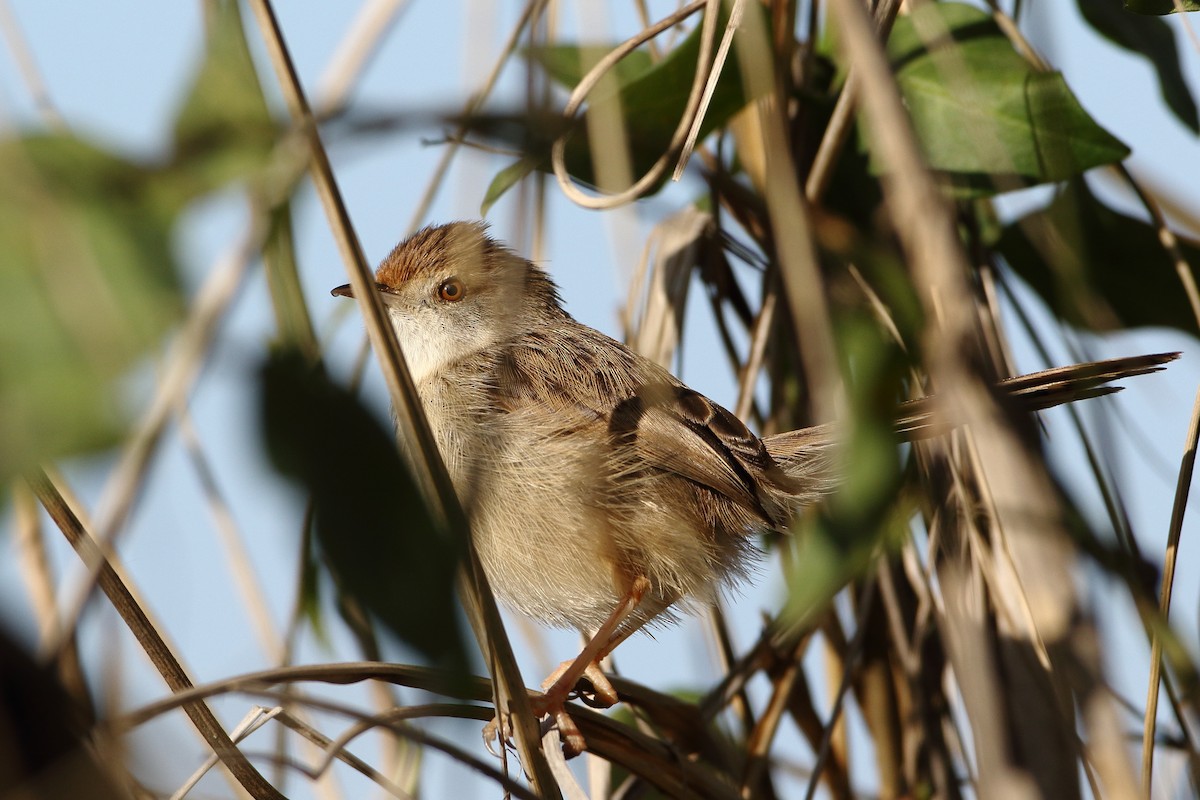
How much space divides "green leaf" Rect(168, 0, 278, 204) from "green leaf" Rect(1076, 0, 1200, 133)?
273cm

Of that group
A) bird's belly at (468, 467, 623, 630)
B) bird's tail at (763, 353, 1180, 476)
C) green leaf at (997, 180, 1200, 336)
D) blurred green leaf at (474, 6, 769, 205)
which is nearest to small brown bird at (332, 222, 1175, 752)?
bird's belly at (468, 467, 623, 630)

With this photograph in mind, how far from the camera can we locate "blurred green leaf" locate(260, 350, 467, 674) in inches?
37.1

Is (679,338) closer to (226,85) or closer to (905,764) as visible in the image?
(905,764)

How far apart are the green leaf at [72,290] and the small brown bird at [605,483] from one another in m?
2.35

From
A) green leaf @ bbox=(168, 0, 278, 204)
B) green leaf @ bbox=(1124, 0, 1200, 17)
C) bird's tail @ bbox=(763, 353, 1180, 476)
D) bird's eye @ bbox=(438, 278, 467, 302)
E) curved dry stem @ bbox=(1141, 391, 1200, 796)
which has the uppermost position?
bird's eye @ bbox=(438, 278, 467, 302)

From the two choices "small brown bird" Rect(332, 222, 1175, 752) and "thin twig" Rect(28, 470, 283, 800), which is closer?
"thin twig" Rect(28, 470, 283, 800)

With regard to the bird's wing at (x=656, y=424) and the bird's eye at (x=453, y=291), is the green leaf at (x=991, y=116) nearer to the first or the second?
the bird's wing at (x=656, y=424)

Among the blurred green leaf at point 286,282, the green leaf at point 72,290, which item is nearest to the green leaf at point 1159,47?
the blurred green leaf at point 286,282

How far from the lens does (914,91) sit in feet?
10.9

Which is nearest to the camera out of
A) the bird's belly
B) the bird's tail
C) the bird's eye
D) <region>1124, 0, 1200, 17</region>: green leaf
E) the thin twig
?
the thin twig

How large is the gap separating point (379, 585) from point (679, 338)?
8.89ft

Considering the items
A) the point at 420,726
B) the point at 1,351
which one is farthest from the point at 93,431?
the point at 420,726

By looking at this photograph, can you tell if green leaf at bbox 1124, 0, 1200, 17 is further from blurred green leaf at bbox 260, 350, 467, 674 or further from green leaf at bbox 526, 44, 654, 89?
blurred green leaf at bbox 260, 350, 467, 674

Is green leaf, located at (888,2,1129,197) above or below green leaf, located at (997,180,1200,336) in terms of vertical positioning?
above
